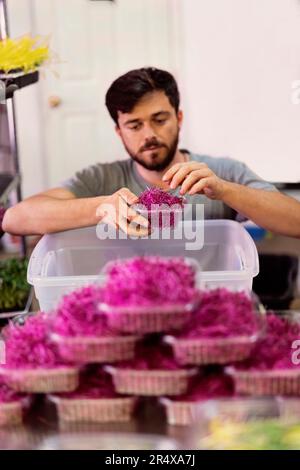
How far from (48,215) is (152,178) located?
9.1 inches

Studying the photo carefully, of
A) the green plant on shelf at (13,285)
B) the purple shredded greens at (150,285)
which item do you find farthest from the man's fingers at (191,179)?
the green plant on shelf at (13,285)

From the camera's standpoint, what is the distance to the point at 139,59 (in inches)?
61.7

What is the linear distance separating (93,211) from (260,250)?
38cm

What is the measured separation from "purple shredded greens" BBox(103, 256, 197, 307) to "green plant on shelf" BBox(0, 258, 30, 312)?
3.66ft

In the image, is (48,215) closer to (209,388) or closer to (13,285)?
(209,388)

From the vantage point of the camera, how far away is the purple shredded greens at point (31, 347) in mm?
1318

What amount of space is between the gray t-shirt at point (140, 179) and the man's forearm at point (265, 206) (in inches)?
0.6

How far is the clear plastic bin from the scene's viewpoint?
1.50 metres

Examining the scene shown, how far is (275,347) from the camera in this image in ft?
4.35

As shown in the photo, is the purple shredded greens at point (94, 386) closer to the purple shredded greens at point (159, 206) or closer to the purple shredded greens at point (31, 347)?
the purple shredded greens at point (31, 347)

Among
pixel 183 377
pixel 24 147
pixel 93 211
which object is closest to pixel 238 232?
pixel 93 211

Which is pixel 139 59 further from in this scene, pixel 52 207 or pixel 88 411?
pixel 88 411

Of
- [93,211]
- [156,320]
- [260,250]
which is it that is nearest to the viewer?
[156,320]

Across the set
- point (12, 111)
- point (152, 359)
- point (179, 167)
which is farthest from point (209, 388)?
point (12, 111)
